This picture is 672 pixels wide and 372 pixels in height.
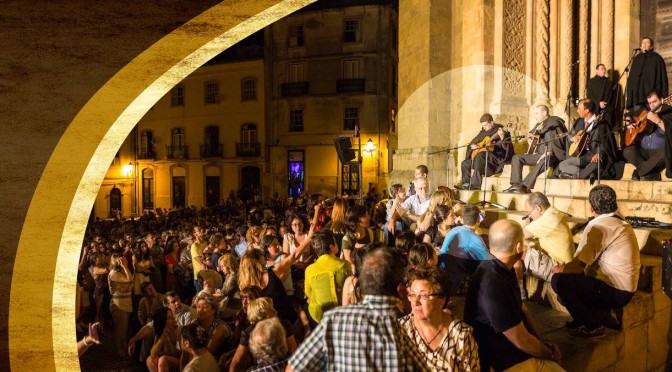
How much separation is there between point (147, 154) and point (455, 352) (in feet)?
132

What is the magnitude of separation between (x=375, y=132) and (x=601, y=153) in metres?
23.8

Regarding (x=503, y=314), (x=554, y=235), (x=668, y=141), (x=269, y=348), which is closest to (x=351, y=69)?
(x=668, y=141)

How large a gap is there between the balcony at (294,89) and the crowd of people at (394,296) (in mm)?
25955

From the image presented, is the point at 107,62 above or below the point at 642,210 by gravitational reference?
above

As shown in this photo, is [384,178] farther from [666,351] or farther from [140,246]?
[666,351]

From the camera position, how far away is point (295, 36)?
33125 mm

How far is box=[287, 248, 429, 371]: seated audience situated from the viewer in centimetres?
217

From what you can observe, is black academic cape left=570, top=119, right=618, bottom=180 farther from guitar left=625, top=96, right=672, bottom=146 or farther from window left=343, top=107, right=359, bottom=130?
window left=343, top=107, right=359, bottom=130

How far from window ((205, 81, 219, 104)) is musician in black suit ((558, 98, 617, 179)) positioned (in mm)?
31587

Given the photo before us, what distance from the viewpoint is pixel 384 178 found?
30359 millimetres

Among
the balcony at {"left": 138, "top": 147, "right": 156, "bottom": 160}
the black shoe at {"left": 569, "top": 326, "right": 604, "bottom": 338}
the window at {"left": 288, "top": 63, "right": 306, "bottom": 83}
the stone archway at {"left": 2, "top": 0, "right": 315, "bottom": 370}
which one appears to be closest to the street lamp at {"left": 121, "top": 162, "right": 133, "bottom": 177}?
Answer: the balcony at {"left": 138, "top": 147, "right": 156, "bottom": 160}

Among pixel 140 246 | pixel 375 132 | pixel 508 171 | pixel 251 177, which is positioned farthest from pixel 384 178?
pixel 140 246

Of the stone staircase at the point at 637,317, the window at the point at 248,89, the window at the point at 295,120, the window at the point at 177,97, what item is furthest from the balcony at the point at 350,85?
the stone staircase at the point at 637,317

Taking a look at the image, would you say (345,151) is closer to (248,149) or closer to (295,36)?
(295,36)
